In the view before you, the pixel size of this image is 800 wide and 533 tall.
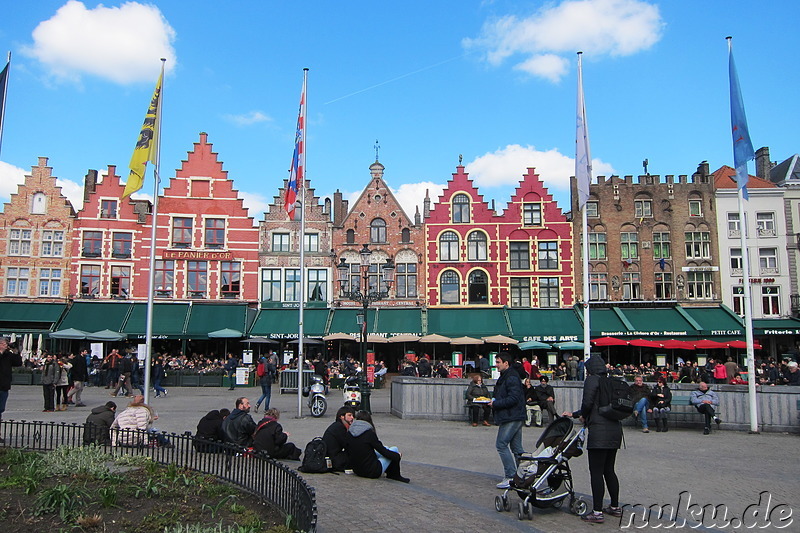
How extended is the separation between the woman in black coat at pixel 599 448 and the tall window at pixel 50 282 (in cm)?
3775

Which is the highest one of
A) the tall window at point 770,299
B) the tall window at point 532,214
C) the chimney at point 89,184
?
the chimney at point 89,184

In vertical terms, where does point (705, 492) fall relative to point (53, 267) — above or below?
below

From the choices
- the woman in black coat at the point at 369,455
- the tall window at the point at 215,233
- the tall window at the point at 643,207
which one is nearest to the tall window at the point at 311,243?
the tall window at the point at 215,233

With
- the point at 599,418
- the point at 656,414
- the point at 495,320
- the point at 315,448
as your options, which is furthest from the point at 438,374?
the point at 599,418

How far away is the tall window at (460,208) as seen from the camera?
4164cm

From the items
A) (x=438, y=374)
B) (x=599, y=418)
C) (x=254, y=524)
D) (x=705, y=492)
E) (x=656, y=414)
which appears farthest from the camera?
(x=438, y=374)

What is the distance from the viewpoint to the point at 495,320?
39250mm

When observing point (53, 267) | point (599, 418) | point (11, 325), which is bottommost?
point (599, 418)

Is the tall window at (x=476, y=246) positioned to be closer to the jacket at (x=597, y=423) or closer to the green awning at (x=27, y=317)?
the green awning at (x=27, y=317)

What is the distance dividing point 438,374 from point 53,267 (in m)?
23.8

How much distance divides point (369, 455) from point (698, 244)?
35.8 metres

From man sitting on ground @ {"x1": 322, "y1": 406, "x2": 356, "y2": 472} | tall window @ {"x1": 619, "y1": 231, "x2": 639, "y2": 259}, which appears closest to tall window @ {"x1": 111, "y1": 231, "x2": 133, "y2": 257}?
tall window @ {"x1": 619, "y1": 231, "x2": 639, "y2": 259}

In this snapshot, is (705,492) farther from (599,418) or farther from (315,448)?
(315,448)

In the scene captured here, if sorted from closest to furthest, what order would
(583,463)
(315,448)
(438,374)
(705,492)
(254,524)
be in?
1. (254,524)
2. (705,492)
3. (315,448)
4. (583,463)
5. (438,374)
